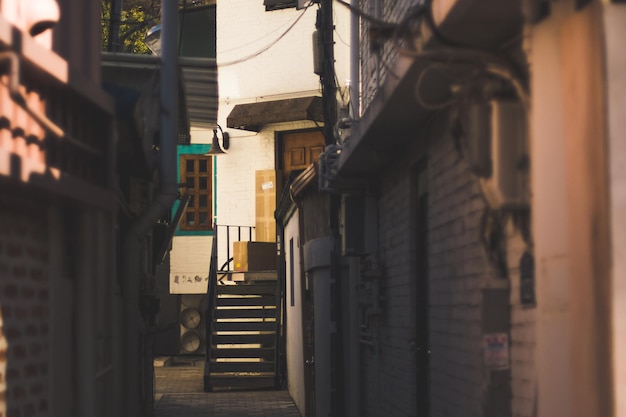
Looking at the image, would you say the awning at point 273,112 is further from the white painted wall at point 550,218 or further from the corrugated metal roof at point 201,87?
the white painted wall at point 550,218

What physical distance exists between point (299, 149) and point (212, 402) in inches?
309

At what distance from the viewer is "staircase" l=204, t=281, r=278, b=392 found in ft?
69.2

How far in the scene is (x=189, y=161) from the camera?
2734 cm

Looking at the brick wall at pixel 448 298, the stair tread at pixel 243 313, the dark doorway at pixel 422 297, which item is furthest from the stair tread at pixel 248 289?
the dark doorway at pixel 422 297

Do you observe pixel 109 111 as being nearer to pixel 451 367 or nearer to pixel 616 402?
pixel 451 367

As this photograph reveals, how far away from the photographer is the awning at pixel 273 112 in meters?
23.6

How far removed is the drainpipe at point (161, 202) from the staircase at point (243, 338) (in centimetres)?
846

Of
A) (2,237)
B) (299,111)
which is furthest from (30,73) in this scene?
(299,111)

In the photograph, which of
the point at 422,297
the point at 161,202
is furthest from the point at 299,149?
the point at 422,297

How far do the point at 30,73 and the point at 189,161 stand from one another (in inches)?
821

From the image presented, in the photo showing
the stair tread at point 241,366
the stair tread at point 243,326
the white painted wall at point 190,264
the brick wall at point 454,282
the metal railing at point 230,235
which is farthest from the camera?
the white painted wall at point 190,264

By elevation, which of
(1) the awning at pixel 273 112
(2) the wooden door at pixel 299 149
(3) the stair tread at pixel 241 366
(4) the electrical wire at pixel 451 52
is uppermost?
(1) the awning at pixel 273 112

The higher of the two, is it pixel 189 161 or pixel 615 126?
pixel 189 161

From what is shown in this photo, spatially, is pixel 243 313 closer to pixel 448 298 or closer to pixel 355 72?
pixel 355 72
